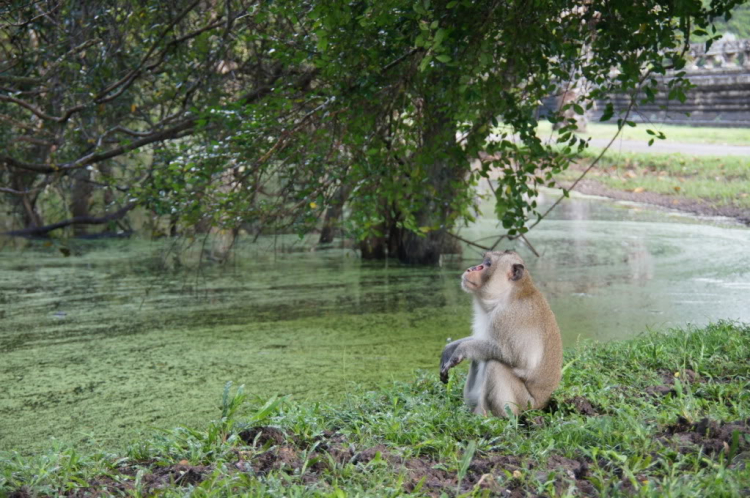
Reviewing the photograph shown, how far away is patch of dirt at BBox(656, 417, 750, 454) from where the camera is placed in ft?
11.0

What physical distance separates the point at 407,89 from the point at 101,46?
13.1ft

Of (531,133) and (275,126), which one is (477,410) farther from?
(275,126)

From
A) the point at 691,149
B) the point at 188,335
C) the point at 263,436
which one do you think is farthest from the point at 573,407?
the point at 691,149

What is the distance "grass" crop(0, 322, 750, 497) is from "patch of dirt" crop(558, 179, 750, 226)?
33.8 feet

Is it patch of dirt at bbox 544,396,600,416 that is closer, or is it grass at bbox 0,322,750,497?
grass at bbox 0,322,750,497

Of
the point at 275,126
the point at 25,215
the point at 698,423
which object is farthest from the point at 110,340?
the point at 25,215

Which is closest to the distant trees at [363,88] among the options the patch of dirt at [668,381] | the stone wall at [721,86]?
the patch of dirt at [668,381]

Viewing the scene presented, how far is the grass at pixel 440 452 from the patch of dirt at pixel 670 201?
10.3m

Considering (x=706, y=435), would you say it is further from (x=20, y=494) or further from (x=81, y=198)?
(x=81, y=198)

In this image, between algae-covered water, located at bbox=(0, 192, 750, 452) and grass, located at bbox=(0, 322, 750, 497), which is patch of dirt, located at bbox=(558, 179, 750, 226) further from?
grass, located at bbox=(0, 322, 750, 497)

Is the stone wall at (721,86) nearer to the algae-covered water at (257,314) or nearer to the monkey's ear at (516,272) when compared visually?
the algae-covered water at (257,314)

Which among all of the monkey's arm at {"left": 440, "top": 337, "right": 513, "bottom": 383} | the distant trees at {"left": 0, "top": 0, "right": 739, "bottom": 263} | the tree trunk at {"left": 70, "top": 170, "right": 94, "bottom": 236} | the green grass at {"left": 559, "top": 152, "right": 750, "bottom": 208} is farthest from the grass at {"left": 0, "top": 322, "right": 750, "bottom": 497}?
the green grass at {"left": 559, "top": 152, "right": 750, "bottom": 208}

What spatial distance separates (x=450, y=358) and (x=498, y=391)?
0.27 metres

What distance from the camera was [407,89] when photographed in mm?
5887
